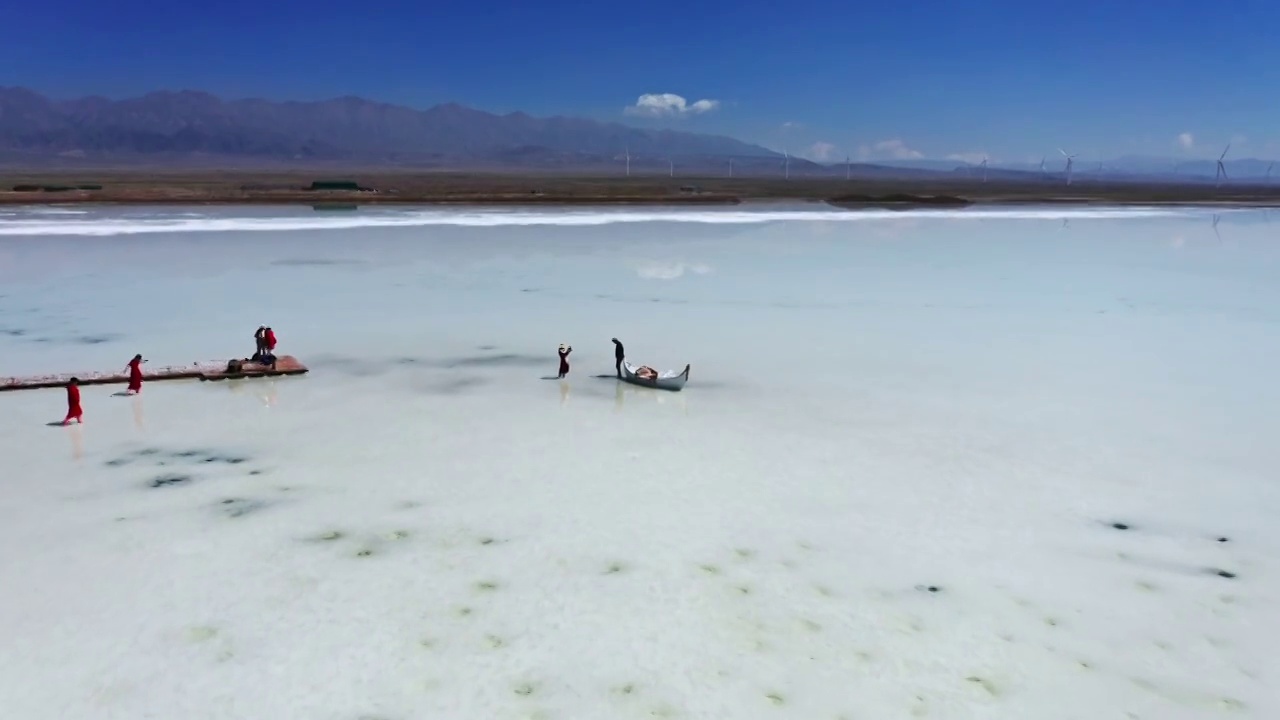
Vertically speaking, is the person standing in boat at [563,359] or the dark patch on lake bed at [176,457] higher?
the person standing in boat at [563,359]

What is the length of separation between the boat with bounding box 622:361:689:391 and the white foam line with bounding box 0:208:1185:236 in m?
27.7

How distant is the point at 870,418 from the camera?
38.4 feet

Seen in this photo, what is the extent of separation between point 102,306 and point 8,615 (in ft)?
45.3

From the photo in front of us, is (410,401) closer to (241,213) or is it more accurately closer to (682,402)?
(682,402)

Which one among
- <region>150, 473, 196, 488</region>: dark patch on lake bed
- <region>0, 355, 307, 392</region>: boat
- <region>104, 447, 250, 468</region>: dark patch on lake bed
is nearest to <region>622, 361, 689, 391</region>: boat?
<region>0, 355, 307, 392</region>: boat

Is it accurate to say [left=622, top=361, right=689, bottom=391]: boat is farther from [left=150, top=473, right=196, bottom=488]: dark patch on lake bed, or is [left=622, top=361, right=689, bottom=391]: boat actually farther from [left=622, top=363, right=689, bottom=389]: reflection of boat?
[left=150, top=473, right=196, bottom=488]: dark patch on lake bed

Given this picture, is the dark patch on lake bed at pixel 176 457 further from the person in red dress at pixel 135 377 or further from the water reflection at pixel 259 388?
the person in red dress at pixel 135 377

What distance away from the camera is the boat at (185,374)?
12594 mm

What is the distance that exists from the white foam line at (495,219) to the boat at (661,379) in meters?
27.7

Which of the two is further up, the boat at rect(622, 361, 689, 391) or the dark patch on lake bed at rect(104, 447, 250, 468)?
the boat at rect(622, 361, 689, 391)

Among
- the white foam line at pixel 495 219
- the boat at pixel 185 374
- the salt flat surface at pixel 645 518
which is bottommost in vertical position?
the salt flat surface at pixel 645 518

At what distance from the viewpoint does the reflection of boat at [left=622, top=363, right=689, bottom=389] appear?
42.1 ft

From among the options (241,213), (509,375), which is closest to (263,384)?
(509,375)

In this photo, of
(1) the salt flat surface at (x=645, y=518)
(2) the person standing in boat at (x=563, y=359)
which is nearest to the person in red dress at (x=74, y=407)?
(1) the salt flat surface at (x=645, y=518)
